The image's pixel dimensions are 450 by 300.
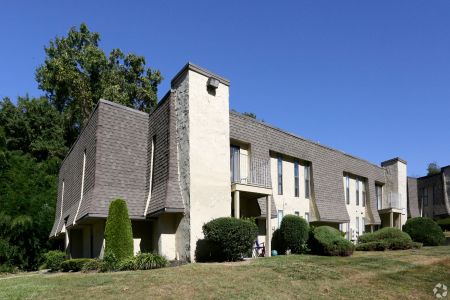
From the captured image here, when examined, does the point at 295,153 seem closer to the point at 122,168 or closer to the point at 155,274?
the point at 122,168

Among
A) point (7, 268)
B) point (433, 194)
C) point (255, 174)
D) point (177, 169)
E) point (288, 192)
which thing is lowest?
point (7, 268)

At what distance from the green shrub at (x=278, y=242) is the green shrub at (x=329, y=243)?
1.44m

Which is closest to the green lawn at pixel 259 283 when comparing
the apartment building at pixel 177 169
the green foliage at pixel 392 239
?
the apartment building at pixel 177 169

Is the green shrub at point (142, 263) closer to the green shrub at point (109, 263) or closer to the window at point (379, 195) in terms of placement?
the green shrub at point (109, 263)

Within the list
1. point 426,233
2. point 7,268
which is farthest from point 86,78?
point 426,233

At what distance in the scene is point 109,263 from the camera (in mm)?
16172

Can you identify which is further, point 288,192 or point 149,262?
point 288,192

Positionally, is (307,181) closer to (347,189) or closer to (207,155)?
(347,189)

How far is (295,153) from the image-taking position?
85.3ft

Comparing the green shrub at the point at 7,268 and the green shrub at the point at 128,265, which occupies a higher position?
the green shrub at the point at 128,265

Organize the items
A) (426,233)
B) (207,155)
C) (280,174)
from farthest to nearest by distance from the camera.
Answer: (426,233) < (280,174) < (207,155)

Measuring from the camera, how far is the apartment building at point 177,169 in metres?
18.3

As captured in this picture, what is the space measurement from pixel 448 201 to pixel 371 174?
13.8 m

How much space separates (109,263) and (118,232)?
1212mm
